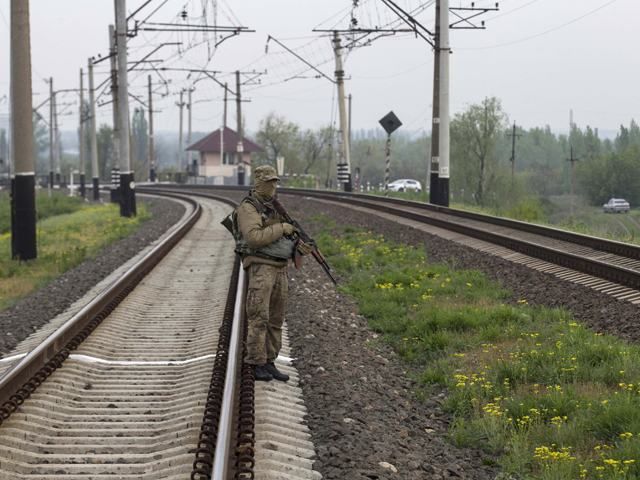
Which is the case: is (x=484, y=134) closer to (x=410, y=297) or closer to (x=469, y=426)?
(x=410, y=297)

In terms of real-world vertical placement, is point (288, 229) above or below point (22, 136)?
below

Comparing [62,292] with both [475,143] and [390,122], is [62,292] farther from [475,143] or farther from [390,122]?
[475,143]

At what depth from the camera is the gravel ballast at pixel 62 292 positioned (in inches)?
432

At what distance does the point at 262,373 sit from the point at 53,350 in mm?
Result: 2185

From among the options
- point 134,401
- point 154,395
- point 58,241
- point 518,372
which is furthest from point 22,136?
point 518,372

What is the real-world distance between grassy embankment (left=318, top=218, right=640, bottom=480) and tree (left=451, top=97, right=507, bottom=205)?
3175 inches

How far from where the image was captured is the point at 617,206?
4781 cm

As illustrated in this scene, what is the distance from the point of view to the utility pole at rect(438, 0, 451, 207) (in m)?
30.8

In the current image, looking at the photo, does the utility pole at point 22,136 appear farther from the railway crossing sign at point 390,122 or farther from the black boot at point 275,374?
the railway crossing sign at point 390,122

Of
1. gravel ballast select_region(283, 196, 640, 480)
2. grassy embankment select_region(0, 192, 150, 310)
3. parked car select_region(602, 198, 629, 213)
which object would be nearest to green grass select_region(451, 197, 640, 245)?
parked car select_region(602, 198, 629, 213)

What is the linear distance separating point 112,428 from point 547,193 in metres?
106

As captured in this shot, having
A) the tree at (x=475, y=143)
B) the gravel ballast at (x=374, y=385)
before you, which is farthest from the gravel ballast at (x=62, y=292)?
the tree at (x=475, y=143)

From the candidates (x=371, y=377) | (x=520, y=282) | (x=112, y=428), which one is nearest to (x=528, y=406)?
(x=371, y=377)

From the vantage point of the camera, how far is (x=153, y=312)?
37.9 ft
